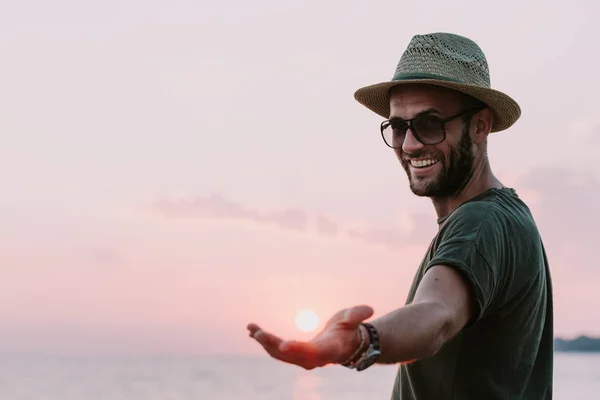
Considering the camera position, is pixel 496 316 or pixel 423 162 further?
pixel 423 162

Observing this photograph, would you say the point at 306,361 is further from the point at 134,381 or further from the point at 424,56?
the point at 134,381

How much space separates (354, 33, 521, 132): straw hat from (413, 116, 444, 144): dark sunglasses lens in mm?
147

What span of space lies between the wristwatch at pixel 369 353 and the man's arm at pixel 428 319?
23mm

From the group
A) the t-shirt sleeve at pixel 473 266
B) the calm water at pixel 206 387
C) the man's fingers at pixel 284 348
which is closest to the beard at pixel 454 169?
the t-shirt sleeve at pixel 473 266

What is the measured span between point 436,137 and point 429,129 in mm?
43

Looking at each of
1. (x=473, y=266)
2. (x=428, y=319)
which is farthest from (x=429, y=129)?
(x=428, y=319)

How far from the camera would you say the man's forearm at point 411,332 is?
2.50 meters

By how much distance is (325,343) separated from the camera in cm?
231

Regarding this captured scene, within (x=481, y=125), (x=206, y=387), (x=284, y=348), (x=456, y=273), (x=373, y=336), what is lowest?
(x=284, y=348)

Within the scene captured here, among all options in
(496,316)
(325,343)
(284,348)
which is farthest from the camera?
(496,316)

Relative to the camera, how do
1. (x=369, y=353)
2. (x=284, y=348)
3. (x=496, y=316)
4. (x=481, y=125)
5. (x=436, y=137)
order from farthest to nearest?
1. (x=481, y=125)
2. (x=436, y=137)
3. (x=496, y=316)
4. (x=369, y=353)
5. (x=284, y=348)

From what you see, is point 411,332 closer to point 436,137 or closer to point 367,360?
point 367,360

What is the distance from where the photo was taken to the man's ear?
3865 mm

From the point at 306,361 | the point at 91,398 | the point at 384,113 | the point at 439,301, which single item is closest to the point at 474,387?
the point at 439,301
